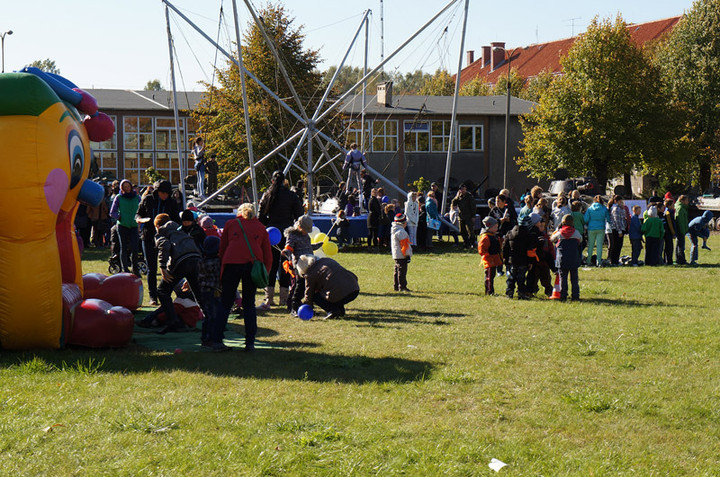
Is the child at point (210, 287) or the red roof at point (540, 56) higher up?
the red roof at point (540, 56)

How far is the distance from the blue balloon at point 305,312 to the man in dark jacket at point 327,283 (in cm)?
15

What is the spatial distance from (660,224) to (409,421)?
14.4 m

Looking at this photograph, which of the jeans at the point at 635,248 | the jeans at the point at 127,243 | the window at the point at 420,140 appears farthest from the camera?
the window at the point at 420,140

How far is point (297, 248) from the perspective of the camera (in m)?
11.8

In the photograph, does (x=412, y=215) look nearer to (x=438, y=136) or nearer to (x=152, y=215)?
(x=152, y=215)

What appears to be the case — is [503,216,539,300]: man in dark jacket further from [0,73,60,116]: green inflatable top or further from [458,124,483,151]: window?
[458,124,483,151]: window

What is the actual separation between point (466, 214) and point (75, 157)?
16.1 m

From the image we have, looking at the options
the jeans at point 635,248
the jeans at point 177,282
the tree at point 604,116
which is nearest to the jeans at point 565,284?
the jeans at point 177,282

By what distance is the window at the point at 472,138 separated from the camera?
2005 inches

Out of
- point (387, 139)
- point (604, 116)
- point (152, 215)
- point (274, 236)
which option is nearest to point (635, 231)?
point (274, 236)

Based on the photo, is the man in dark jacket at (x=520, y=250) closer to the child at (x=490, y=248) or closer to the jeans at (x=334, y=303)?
the child at (x=490, y=248)

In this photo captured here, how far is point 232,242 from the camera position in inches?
363

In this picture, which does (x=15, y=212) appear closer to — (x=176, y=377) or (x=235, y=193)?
(x=176, y=377)

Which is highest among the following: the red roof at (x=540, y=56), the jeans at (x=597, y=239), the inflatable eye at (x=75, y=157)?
the red roof at (x=540, y=56)
